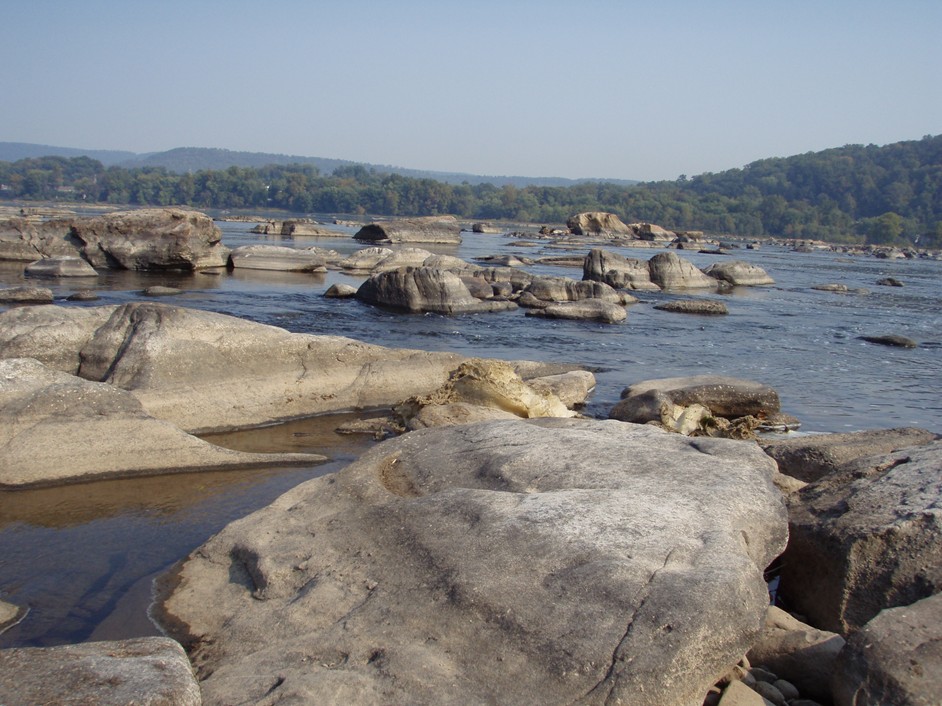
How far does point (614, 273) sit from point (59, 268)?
2050cm

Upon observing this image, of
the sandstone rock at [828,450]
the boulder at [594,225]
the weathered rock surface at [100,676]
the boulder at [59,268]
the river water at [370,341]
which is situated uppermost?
the boulder at [594,225]

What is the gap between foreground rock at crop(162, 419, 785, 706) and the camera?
4.00 m

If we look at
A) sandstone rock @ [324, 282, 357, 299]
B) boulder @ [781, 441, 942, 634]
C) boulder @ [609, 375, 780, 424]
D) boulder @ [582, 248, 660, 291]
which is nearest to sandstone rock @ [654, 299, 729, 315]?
boulder @ [582, 248, 660, 291]

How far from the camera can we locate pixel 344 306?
2361 cm

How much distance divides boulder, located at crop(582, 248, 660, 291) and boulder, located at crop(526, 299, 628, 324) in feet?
33.9

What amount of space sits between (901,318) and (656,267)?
9.99m

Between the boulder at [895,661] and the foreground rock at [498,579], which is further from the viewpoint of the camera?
the foreground rock at [498,579]

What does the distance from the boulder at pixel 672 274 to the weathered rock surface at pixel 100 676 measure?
33.2 meters

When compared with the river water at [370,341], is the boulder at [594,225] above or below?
above

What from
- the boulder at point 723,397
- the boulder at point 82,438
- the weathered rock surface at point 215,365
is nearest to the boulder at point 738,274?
the boulder at point 723,397

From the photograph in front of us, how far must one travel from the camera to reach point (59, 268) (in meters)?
27.0

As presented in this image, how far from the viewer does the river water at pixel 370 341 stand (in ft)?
19.9

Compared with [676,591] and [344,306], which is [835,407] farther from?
[344,306]

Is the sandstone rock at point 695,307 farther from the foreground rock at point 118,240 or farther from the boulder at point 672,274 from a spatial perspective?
the foreground rock at point 118,240
